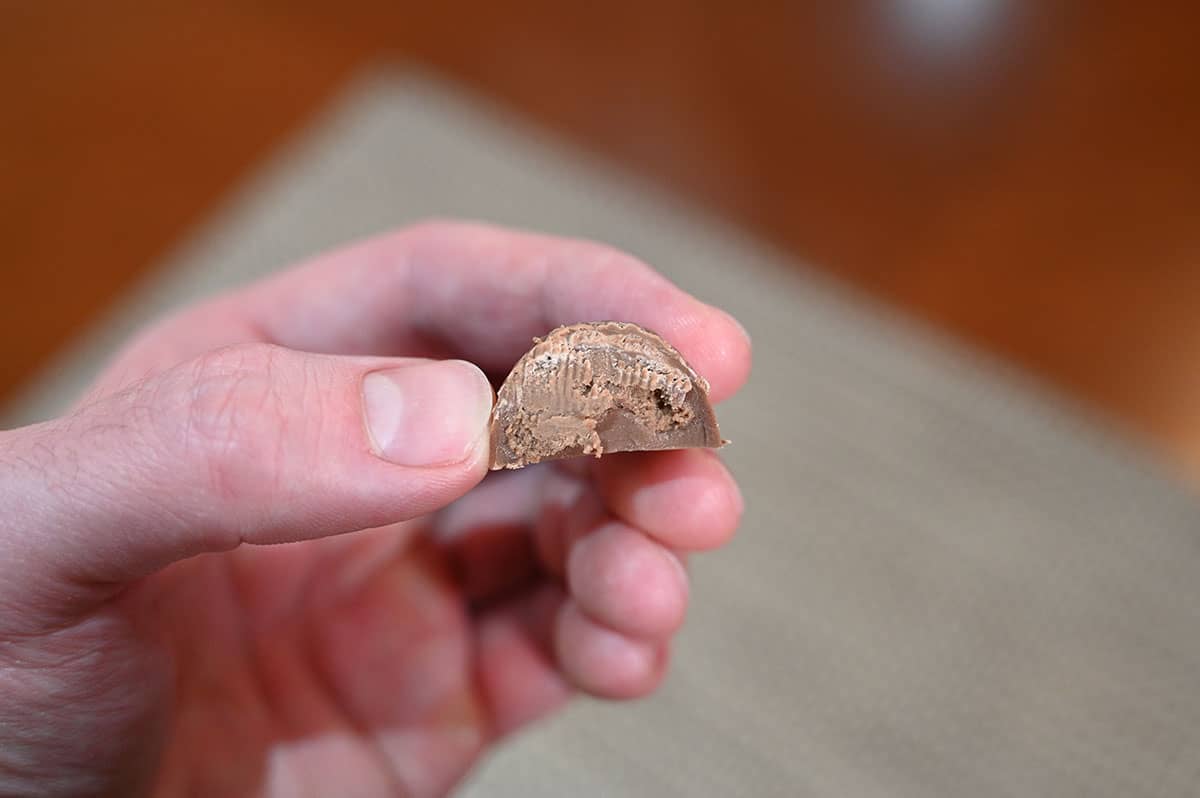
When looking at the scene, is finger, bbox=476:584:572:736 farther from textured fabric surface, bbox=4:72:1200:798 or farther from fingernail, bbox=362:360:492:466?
fingernail, bbox=362:360:492:466

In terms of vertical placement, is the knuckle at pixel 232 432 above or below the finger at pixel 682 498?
above

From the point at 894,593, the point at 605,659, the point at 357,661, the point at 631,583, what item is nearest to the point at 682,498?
the point at 631,583

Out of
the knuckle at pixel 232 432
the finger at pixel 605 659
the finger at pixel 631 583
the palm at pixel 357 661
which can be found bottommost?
the palm at pixel 357 661

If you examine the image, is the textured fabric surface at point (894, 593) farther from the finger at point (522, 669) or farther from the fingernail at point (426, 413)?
the fingernail at point (426, 413)

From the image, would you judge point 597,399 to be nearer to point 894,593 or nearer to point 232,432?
point 232,432

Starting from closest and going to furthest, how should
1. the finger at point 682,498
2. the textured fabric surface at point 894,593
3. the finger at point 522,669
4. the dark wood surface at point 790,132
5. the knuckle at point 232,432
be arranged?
the knuckle at point 232,432
the finger at point 682,498
the finger at point 522,669
the textured fabric surface at point 894,593
the dark wood surface at point 790,132

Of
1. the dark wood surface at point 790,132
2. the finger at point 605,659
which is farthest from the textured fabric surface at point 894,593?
the finger at point 605,659

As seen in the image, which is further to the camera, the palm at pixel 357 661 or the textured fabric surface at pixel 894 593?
the textured fabric surface at pixel 894 593
